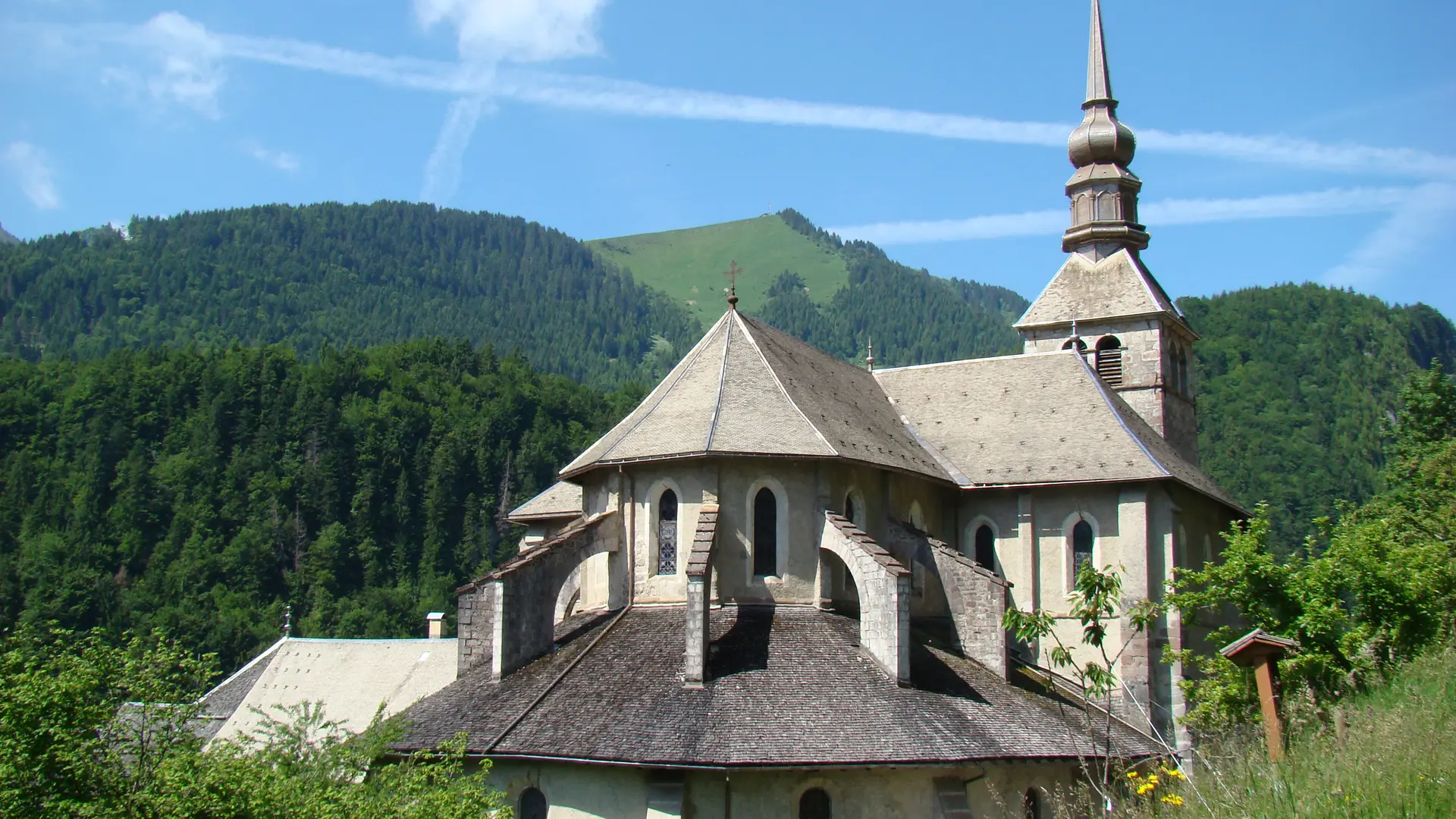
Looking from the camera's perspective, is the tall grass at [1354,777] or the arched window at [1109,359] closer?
the tall grass at [1354,777]

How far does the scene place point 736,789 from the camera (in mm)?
22969

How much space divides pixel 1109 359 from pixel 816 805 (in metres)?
22.0

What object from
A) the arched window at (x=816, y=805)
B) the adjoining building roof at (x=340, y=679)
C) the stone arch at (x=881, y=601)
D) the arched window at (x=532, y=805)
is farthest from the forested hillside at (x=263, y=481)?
the arched window at (x=816, y=805)

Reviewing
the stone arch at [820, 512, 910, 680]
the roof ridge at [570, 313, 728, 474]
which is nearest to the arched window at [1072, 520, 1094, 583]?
the stone arch at [820, 512, 910, 680]

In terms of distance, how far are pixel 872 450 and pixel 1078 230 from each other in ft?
52.1

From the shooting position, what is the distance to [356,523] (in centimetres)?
9962

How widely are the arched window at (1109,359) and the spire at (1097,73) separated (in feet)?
27.0

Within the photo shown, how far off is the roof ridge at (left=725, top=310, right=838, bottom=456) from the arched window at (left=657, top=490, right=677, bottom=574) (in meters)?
3.10

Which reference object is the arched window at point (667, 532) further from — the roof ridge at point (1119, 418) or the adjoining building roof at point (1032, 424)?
the roof ridge at point (1119, 418)

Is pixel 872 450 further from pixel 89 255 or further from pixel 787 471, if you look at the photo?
pixel 89 255

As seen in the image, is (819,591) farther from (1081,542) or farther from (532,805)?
(1081,542)

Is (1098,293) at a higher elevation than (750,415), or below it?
higher

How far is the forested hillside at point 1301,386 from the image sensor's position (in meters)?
97.2

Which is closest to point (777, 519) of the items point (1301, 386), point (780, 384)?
point (780, 384)
